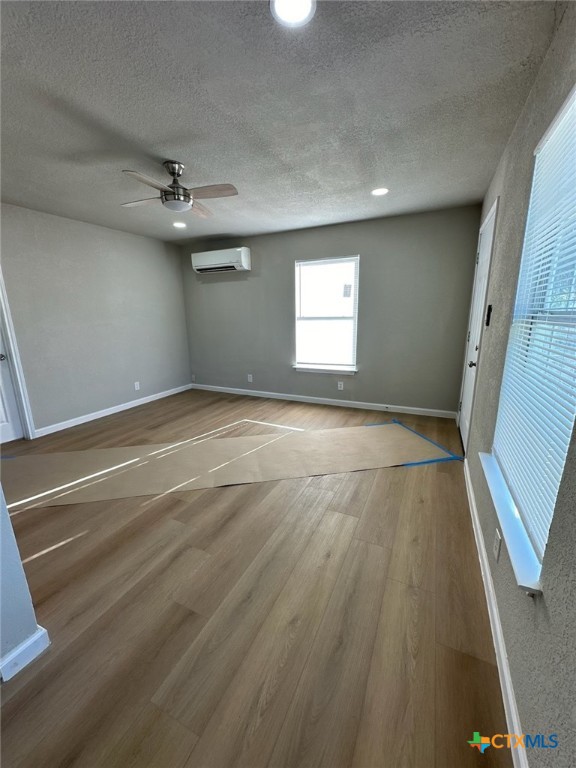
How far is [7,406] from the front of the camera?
11.2ft

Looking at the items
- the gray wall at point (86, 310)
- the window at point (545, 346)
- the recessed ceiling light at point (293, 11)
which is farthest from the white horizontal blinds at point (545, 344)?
the gray wall at point (86, 310)

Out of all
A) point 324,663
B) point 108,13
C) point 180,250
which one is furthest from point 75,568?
point 180,250

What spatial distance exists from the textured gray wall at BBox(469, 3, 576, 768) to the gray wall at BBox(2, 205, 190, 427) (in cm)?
457

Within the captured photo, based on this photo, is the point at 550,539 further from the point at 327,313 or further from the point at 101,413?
the point at 101,413

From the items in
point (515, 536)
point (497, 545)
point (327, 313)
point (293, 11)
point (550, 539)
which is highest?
point (293, 11)

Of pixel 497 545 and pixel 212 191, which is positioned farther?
pixel 212 191

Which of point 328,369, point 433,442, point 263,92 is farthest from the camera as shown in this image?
point 328,369

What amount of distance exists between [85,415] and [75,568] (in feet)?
9.59

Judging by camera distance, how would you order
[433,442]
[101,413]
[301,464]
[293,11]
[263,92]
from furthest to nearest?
[101,413] < [433,442] < [301,464] < [263,92] < [293,11]

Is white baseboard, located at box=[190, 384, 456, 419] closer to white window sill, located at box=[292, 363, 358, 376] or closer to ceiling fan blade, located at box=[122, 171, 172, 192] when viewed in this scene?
white window sill, located at box=[292, 363, 358, 376]

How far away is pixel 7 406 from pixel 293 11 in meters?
4.35

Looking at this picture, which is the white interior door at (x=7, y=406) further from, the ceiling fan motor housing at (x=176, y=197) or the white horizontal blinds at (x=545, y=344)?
the white horizontal blinds at (x=545, y=344)

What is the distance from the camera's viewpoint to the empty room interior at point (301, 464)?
39.3 inches

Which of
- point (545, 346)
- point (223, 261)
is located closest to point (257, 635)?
point (545, 346)
